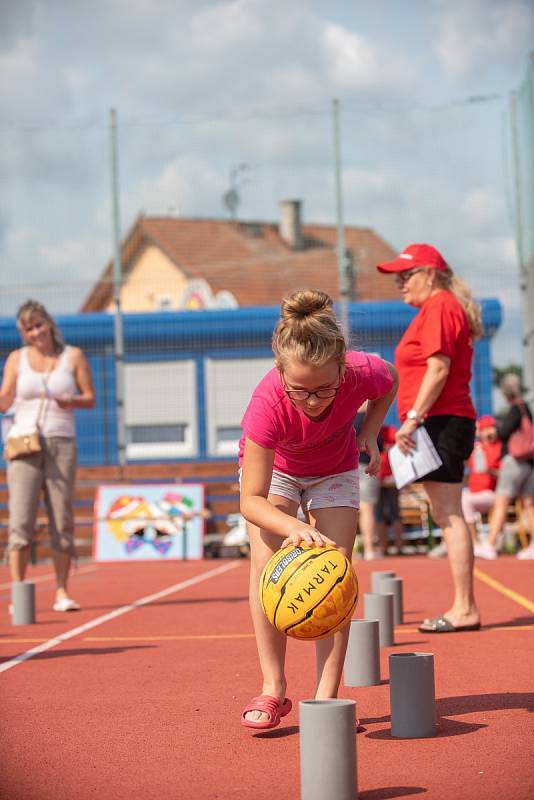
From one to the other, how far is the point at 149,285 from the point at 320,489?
58.0 feet

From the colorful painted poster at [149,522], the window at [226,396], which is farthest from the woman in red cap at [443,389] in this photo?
the window at [226,396]

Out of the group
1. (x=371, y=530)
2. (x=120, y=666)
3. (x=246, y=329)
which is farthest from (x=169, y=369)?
(x=120, y=666)

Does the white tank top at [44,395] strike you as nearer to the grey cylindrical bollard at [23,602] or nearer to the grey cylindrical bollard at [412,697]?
the grey cylindrical bollard at [23,602]

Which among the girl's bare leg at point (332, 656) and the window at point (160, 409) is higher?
the window at point (160, 409)

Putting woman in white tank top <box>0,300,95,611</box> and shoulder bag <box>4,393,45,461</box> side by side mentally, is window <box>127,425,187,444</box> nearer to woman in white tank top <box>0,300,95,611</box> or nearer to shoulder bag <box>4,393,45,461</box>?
woman in white tank top <box>0,300,95,611</box>

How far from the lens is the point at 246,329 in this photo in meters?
23.1

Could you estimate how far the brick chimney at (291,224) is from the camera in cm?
2155

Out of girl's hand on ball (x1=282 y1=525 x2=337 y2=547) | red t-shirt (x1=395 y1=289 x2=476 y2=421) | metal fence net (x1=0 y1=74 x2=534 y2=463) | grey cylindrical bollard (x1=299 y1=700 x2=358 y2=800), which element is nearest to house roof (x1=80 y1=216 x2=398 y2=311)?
metal fence net (x1=0 y1=74 x2=534 y2=463)

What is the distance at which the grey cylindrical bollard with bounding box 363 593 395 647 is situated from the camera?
727 cm

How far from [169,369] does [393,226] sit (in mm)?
4401

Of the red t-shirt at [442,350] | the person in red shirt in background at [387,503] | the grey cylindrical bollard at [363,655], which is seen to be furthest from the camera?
the person in red shirt in background at [387,503]

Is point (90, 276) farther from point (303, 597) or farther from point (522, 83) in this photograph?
point (303, 597)

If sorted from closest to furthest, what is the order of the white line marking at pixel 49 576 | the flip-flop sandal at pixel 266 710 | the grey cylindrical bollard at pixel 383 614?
the flip-flop sandal at pixel 266 710
the grey cylindrical bollard at pixel 383 614
the white line marking at pixel 49 576

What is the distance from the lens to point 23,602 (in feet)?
30.1
